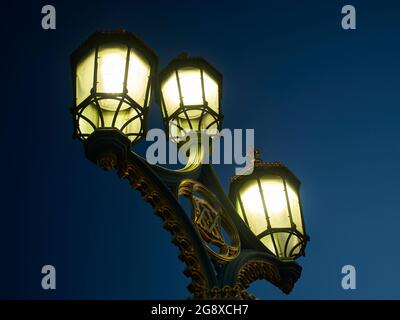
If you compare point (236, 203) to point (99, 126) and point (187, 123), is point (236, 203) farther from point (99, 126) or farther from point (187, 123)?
point (99, 126)

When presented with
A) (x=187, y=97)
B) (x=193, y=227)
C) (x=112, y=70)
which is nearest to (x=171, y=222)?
(x=193, y=227)

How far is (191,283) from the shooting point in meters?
7.07

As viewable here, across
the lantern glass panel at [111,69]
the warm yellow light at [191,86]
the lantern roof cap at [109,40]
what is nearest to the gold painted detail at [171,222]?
the lantern glass panel at [111,69]

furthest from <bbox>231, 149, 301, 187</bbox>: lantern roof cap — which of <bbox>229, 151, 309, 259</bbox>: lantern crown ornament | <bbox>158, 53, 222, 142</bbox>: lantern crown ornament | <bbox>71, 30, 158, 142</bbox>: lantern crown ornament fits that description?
<bbox>71, 30, 158, 142</bbox>: lantern crown ornament

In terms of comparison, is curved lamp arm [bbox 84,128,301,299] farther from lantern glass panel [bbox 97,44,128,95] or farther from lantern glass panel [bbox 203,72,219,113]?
lantern glass panel [bbox 203,72,219,113]

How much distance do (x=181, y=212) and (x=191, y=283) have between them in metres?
0.55

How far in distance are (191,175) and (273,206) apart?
3.06ft

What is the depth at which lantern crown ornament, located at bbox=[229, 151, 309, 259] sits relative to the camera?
8.46m

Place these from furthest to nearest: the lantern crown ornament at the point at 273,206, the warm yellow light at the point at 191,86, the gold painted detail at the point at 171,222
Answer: the lantern crown ornament at the point at 273,206 < the warm yellow light at the point at 191,86 < the gold painted detail at the point at 171,222

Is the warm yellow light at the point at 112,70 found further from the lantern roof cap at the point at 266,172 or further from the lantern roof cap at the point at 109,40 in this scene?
the lantern roof cap at the point at 266,172

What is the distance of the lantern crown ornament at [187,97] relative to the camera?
8359 mm

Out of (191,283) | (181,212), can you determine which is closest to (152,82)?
(181,212)

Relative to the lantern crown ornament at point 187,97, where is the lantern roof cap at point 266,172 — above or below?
below
